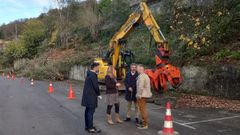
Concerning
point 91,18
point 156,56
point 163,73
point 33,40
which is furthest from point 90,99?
point 33,40

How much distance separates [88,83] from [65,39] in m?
47.6

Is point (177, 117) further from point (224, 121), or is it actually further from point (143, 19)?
point (143, 19)

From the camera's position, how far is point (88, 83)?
10.3 m

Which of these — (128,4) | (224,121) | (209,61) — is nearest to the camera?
(224,121)

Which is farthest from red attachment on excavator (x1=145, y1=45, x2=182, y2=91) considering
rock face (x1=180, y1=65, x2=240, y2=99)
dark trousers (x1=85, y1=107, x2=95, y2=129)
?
dark trousers (x1=85, y1=107, x2=95, y2=129)

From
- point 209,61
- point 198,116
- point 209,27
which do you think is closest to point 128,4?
point 209,27

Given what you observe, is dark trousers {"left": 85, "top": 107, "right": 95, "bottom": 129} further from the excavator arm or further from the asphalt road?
the excavator arm

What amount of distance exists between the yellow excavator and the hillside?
1.76 meters

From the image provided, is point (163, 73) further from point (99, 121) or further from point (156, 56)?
point (99, 121)

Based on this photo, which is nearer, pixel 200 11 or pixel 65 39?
pixel 200 11

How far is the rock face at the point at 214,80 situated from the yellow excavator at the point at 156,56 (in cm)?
175

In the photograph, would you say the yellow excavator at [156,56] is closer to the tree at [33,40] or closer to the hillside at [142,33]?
the hillside at [142,33]

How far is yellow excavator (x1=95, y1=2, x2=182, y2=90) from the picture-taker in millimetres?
16766

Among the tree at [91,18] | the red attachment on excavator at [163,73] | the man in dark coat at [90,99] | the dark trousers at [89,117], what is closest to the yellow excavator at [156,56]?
the red attachment on excavator at [163,73]
